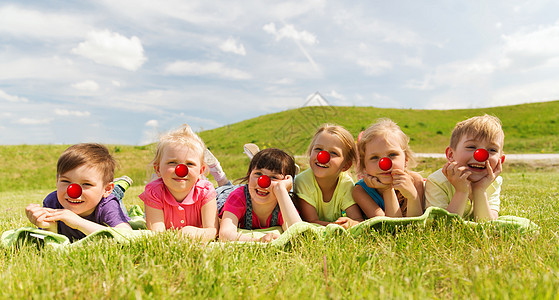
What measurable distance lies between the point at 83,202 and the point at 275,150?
194cm

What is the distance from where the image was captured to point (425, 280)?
206 cm

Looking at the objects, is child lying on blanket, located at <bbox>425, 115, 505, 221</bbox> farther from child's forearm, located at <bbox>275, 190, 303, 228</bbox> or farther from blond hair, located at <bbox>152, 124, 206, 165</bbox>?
blond hair, located at <bbox>152, 124, 206, 165</bbox>

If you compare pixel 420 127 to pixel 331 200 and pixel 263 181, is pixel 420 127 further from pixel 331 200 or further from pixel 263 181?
pixel 263 181

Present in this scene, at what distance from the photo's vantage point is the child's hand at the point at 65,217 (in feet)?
9.99

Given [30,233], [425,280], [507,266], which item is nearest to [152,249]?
[30,233]

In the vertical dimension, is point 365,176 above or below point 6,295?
above

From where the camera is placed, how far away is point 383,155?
3635 mm

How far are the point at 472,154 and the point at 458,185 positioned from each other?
0.36 m

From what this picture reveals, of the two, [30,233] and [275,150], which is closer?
[30,233]

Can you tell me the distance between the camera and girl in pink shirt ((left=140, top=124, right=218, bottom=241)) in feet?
11.5

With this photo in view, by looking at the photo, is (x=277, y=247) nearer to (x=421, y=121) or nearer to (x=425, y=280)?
(x=425, y=280)

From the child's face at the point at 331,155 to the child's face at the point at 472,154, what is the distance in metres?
Answer: 1.17

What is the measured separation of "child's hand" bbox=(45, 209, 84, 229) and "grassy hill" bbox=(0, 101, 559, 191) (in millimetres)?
7950

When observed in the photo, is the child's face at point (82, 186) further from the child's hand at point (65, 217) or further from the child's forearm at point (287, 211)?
the child's forearm at point (287, 211)
